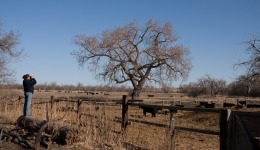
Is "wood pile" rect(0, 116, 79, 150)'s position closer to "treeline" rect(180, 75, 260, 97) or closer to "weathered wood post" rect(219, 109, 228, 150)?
"weathered wood post" rect(219, 109, 228, 150)

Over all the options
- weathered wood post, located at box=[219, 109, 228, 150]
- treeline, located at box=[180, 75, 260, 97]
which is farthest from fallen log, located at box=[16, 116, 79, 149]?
treeline, located at box=[180, 75, 260, 97]

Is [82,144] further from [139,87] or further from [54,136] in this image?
[139,87]

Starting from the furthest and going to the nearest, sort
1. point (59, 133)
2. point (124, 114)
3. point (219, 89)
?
1. point (219, 89)
2. point (124, 114)
3. point (59, 133)

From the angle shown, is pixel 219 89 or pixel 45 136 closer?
pixel 45 136

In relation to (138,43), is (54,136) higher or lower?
lower

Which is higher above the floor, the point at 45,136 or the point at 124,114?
the point at 124,114

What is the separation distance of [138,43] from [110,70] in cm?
469

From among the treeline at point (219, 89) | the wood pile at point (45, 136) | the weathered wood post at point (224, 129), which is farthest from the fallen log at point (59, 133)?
the treeline at point (219, 89)

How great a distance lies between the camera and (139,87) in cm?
4103

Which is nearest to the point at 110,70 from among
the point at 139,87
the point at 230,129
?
the point at 139,87

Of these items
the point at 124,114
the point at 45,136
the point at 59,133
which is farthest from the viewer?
the point at 124,114

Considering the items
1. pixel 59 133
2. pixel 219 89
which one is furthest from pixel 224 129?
pixel 219 89

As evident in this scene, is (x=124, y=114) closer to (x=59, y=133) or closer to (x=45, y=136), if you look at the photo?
(x=59, y=133)

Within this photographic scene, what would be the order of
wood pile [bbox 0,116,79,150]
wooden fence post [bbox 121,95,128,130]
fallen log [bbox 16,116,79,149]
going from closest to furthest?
wood pile [bbox 0,116,79,150]
fallen log [bbox 16,116,79,149]
wooden fence post [bbox 121,95,128,130]
